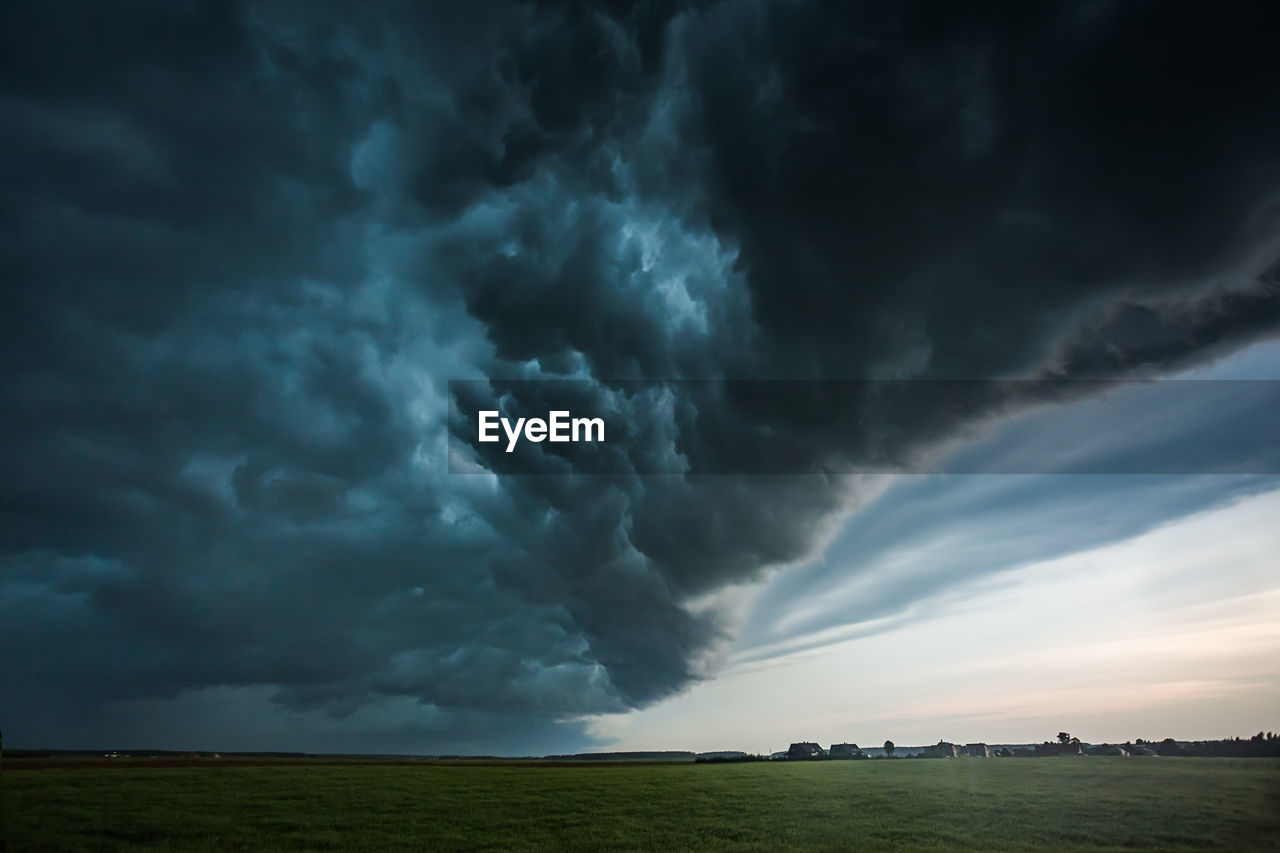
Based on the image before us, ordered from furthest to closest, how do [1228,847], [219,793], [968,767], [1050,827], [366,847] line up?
1. [968,767]
2. [219,793]
3. [1050,827]
4. [366,847]
5. [1228,847]

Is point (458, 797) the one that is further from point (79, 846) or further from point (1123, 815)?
point (1123, 815)

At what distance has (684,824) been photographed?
37.1 m

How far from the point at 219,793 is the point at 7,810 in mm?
11439

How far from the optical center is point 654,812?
4128 cm

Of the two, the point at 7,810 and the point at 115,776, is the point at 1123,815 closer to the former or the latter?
the point at 7,810

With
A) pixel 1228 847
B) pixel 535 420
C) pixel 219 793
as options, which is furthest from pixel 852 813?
pixel 219 793

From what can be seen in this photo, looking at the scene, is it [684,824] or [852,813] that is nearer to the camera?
[684,824]

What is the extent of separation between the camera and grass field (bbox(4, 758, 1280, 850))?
3200 cm

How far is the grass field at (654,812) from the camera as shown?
105 ft

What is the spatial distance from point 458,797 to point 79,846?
22.2 meters

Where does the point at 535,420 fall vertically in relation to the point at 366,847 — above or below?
above

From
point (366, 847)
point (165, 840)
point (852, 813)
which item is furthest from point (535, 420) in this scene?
point (852, 813)

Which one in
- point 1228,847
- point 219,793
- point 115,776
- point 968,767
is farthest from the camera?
point 968,767

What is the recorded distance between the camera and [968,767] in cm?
7019
